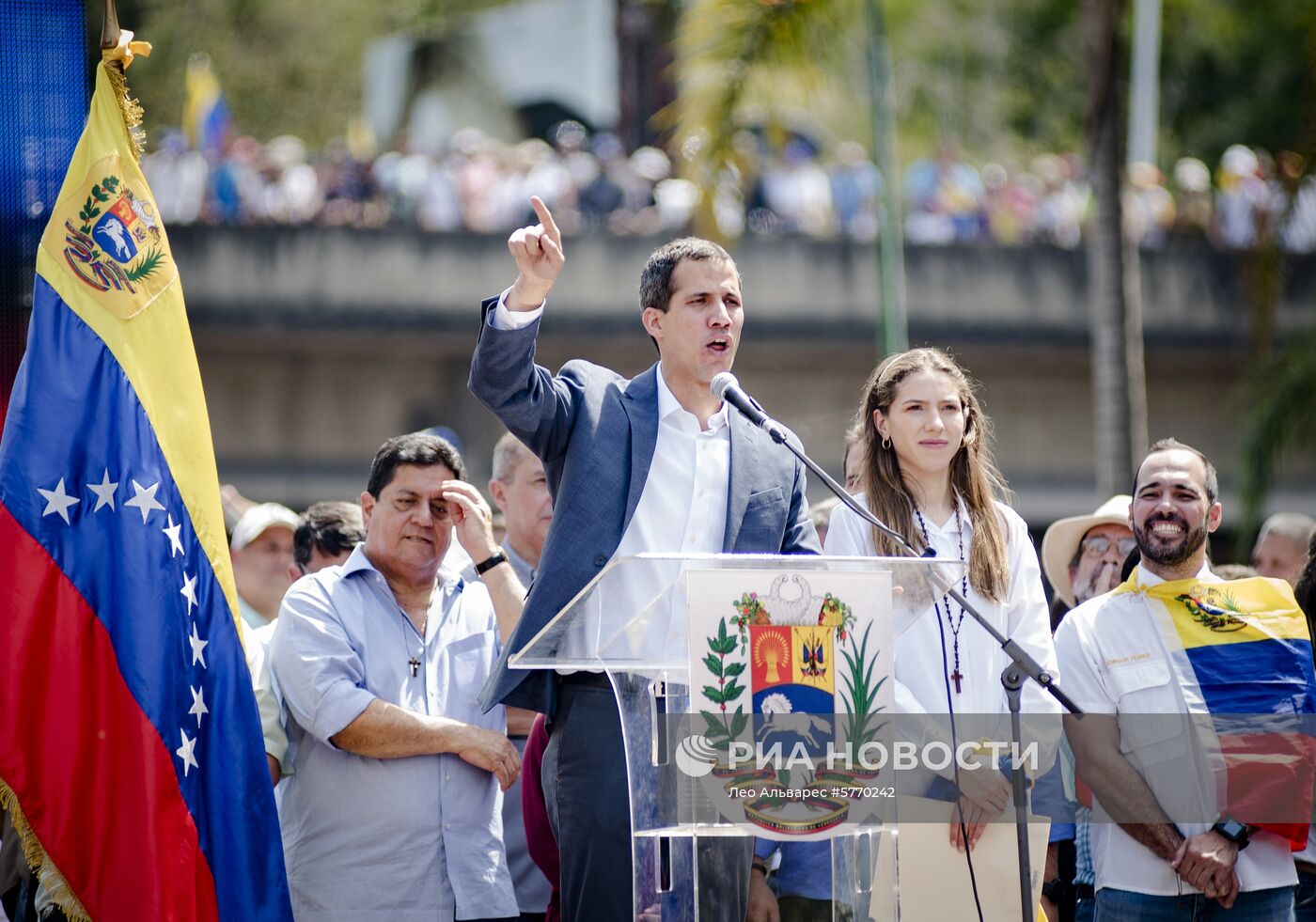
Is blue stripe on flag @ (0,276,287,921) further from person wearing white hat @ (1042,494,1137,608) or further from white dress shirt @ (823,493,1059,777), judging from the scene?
person wearing white hat @ (1042,494,1137,608)

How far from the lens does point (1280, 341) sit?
18.9 m

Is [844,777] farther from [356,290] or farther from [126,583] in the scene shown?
[356,290]

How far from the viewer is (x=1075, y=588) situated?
7395 millimetres

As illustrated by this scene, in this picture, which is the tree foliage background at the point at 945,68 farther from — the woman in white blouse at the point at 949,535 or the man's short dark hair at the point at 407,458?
the woman in white blouse at the point at 949,535

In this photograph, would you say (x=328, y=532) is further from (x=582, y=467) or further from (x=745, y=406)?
(x=745, y=406)

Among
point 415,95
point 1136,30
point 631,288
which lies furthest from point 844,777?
point 415,95

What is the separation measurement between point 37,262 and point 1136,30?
1774cm

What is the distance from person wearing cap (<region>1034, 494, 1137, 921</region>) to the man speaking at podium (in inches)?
59.3

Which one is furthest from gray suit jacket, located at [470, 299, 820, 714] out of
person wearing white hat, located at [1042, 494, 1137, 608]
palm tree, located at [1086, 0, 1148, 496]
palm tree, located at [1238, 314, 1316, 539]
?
palm tree, located at [1238, 314, 1316, 539]

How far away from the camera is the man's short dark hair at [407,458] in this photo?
240 inches

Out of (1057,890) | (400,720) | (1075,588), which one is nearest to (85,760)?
(400,720)

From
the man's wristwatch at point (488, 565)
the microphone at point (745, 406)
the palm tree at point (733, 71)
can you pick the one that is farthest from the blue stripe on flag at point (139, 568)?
the palm tree at point (733, 71)

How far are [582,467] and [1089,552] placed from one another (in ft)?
9.72

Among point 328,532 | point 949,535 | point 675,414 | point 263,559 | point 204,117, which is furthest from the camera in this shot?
point 204,117
